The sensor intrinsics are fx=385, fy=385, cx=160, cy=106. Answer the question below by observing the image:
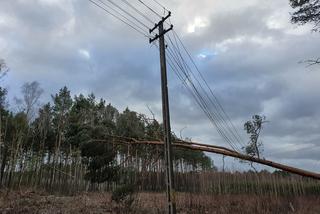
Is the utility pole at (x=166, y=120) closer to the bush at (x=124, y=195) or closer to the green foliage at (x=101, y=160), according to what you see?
the green foliage at (x=101, y=160)

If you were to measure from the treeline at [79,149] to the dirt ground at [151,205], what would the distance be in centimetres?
104

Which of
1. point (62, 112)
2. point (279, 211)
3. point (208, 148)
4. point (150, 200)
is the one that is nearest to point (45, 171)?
point (62, 112)

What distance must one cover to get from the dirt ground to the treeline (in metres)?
1.04

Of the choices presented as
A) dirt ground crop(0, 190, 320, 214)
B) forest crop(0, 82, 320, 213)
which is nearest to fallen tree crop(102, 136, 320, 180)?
forest crop(0, 82, 320, 213)

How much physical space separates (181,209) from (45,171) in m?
14.7

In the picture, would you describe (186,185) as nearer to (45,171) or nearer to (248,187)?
(248,187)

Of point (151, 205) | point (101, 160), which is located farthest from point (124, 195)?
point (151, 205)

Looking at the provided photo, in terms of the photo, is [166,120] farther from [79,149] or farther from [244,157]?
[79,149]

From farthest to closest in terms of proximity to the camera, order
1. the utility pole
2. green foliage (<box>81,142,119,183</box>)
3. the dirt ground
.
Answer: the dirt ground < green foliage (<box>81,142,119,183</box>) < the utility pole

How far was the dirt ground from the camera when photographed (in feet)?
51.6

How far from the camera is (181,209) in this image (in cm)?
1758

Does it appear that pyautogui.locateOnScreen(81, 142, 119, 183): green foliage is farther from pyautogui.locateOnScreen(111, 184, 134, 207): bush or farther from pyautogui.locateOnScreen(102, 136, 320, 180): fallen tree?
pyautogui.locateOnScreen(102, 136, 320, 180): fallen tree

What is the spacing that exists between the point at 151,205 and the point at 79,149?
5.53m

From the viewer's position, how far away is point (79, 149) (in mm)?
20547
